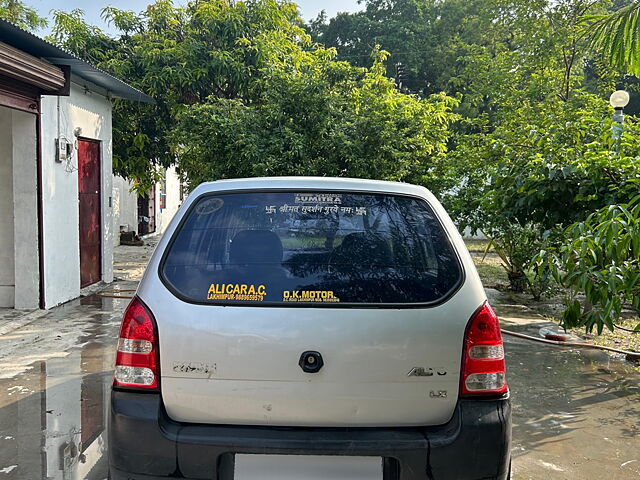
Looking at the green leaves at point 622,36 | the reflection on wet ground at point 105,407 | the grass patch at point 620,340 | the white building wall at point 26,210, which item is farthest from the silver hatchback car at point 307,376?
the white building wall at point 26,210

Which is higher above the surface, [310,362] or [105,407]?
[310,362]

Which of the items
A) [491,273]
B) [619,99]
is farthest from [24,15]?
[619,99]

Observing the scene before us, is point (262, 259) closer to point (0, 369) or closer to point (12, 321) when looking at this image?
point (0, 369)

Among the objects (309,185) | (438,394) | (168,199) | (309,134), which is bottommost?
(438,394)

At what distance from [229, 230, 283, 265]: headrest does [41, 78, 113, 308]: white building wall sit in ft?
20.6

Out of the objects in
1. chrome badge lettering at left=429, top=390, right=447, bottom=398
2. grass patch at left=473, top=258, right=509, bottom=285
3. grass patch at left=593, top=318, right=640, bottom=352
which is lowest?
grass patch at left=593, top=318, right=640, bottom=352

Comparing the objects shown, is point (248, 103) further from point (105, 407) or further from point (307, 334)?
point (307, 334)

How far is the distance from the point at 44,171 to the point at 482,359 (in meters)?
7.17

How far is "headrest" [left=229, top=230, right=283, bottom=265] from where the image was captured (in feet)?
8.53

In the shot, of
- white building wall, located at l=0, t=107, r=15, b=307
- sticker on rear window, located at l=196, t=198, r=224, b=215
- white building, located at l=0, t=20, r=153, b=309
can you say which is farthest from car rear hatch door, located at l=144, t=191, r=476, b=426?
white building wall, located at l=0, t=107, r=15, b=307

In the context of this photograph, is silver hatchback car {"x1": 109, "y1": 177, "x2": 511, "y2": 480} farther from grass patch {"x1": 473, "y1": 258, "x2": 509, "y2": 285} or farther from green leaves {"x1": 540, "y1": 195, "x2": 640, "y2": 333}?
grass patch {"x1": 473, "y1": 258, "x2": 509, "y2": 285}

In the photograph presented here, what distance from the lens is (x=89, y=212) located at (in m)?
9.84

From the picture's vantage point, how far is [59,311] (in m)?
8.14

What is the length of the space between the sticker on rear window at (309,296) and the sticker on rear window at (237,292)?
10 cm
